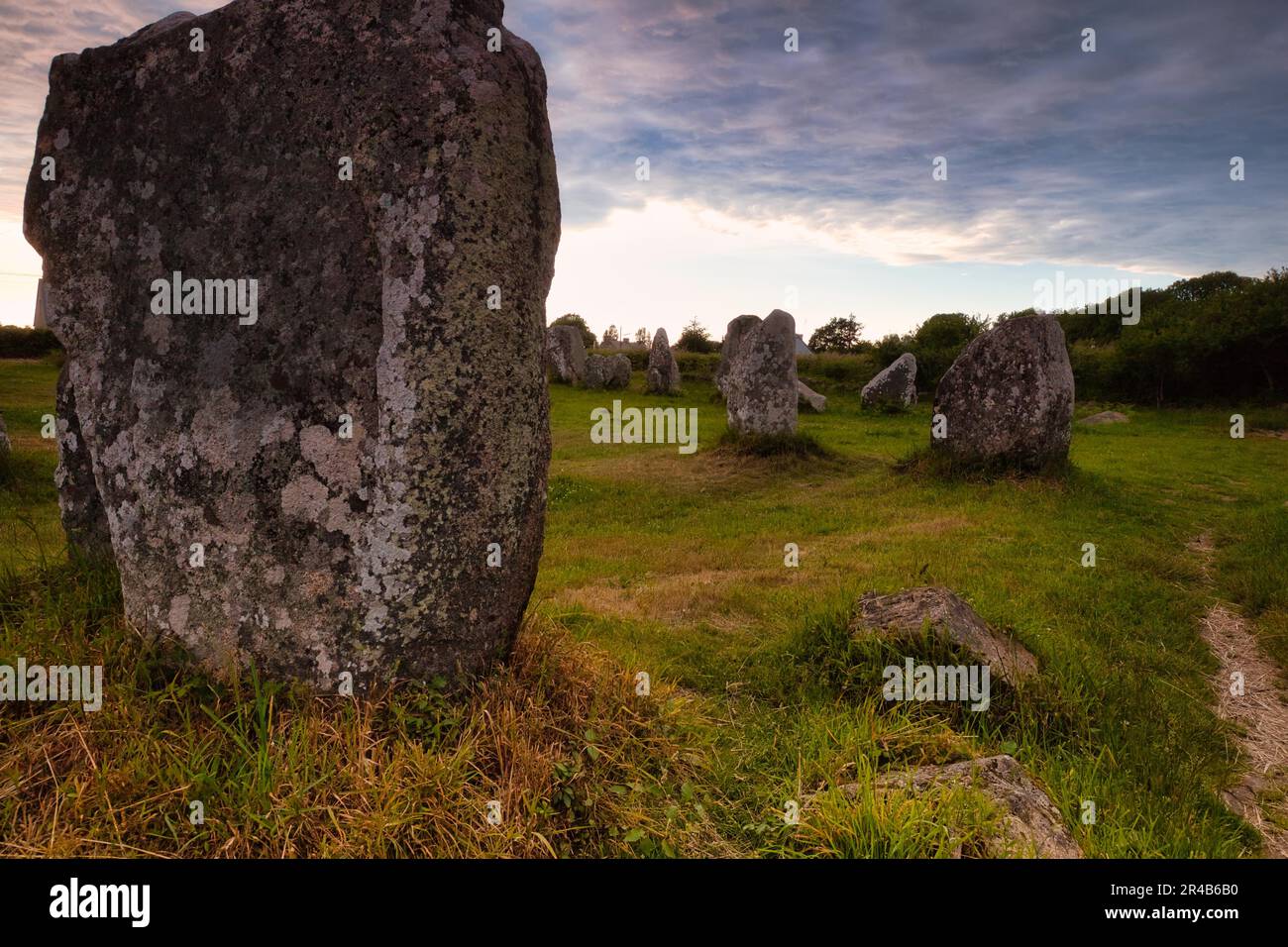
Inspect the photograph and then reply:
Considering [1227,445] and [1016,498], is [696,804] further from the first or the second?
[1227,445]

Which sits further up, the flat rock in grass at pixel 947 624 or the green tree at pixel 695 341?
the green tree at pixel 695 341

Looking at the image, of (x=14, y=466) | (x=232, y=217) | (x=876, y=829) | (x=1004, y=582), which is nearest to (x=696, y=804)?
(x=876, y=829)

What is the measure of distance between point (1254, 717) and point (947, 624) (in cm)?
279

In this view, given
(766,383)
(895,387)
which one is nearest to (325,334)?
(766,383)

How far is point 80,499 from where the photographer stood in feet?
15.2

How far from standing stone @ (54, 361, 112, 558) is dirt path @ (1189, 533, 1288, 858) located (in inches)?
271

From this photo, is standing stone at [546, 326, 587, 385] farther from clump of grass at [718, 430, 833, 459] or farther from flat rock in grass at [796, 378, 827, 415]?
clump of grass at [718, 430, 833, 459]

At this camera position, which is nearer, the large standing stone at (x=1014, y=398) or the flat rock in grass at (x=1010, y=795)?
the flat rock in grass at (x=1010, y=795)

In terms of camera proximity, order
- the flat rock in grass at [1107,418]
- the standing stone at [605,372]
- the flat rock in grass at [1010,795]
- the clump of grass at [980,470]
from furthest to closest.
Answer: the standing stone at [605,372] < the flat rock in grass at [1107,418] < the clump of grass at [980,470] < the flat rock in grass at [1010,795]

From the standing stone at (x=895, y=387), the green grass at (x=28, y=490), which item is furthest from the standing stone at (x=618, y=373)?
the green grass at (x=28, y=490)

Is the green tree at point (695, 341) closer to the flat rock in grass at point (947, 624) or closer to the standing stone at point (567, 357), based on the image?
the standing stone at point (567, 357)

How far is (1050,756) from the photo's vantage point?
169 inches

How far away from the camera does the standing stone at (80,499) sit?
15.1 ft

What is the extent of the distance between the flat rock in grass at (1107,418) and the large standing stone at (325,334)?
24677 mm
